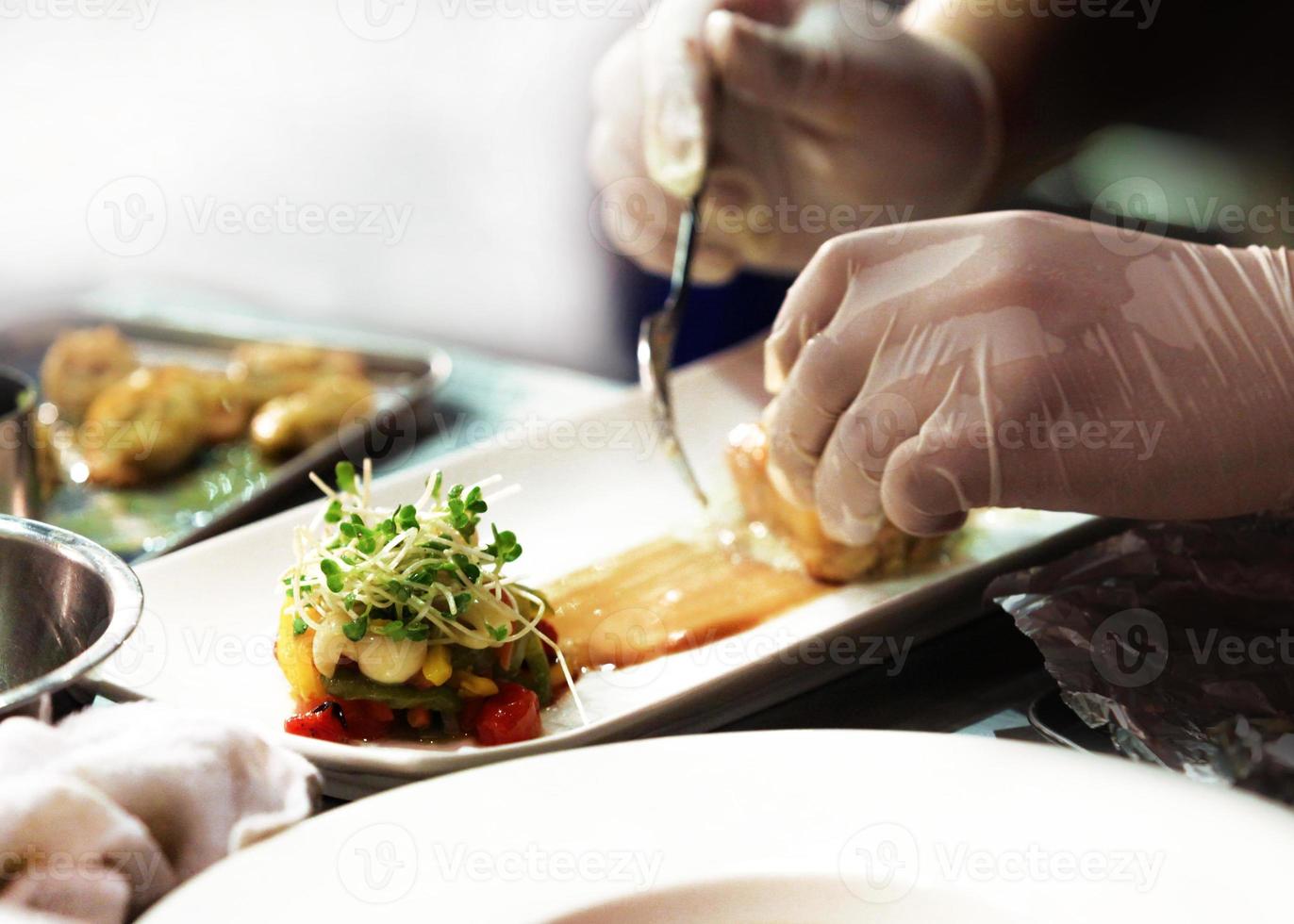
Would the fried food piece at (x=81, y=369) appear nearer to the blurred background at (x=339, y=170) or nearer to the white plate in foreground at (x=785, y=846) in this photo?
the blurred background at (x=339, y=170)

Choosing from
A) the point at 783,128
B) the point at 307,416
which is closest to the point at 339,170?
the point at 307,416

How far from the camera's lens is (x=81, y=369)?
209 cm

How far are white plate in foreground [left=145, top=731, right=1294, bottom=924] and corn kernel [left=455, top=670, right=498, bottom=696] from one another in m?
0.21

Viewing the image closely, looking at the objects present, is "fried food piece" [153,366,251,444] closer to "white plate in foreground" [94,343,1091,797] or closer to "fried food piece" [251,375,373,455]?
"fried food piece" [251,375,373,455]

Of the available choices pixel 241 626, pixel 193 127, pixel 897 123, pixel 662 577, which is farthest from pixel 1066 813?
pixel 193 127

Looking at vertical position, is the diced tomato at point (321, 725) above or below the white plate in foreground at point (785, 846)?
below

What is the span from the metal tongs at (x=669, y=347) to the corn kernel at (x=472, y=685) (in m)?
0.61

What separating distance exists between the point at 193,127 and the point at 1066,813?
3271mm

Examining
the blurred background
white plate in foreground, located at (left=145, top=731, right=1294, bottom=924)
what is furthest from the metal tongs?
the blurred background

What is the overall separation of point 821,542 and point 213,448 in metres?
1.06

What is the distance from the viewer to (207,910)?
70 centimetres

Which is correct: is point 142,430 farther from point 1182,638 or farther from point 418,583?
point 1182,638

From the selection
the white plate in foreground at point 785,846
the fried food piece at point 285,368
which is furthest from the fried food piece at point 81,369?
the white plate in foreground at point 785,846

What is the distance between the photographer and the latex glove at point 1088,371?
111 cm
